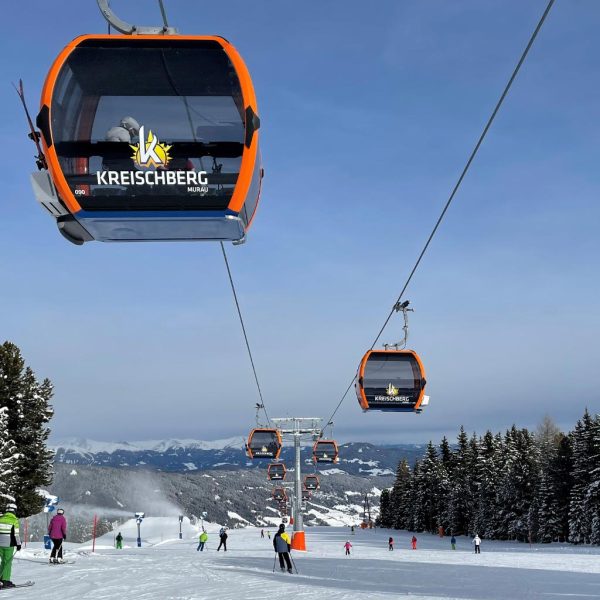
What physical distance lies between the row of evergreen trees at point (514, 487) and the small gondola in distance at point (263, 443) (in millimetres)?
27680

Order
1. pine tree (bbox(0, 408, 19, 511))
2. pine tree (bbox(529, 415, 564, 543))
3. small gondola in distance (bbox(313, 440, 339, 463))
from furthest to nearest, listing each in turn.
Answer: pine tree (bbox(529, 415, 564, 543)) < small gondola in distance (bbox(313, 440, 339, 463)) < pine tree (bbox(0, 408, 19, 511))

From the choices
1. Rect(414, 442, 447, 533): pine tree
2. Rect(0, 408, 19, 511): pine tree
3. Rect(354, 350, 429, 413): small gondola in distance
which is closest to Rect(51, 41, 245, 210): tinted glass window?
Rect(354, 350, 429, 413): small gondola in distance

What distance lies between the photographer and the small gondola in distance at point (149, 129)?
6691 millimetres

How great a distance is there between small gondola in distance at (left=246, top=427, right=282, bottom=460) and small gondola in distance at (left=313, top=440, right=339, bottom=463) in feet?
31.4

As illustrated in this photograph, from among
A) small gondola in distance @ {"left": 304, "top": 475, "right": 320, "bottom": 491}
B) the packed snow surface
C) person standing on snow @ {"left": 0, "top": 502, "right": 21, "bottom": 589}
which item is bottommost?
the packed snow surface

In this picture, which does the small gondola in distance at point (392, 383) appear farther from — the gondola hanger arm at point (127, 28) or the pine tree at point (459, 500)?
the pine tree at point (459, 500)

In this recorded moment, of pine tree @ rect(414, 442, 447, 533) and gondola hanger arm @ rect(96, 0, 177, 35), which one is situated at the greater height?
gondola hanger arm @ rect(96, 0, 177, 35)

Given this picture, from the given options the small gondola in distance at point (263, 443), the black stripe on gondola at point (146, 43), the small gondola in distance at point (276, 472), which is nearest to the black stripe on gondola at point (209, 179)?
the black stripe on gondola at point (146, 43)

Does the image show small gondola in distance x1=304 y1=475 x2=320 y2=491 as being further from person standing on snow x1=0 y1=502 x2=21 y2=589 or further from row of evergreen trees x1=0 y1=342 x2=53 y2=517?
person standing on snow x1=0 y1=502 x2=21 y2=589

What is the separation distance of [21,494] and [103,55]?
132ft

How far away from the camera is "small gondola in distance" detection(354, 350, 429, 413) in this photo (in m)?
22.1

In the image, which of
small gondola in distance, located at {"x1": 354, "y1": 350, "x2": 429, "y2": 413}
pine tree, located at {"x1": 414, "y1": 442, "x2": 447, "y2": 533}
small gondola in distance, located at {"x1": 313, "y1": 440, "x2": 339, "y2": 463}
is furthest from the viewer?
pine tree, located at {"x1": 414, "y1": 442, "x2": 447, "y2": 533}

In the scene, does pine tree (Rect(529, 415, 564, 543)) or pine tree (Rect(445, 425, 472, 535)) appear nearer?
pine tree (Rect(529, 415, 564, 543))

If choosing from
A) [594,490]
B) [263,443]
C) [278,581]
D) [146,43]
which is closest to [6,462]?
[263,443]
